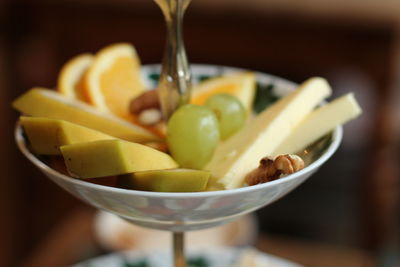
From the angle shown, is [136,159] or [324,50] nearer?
[136,159]

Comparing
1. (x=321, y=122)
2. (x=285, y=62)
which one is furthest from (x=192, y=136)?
(x=285, y=62)

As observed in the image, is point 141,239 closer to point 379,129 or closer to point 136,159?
point 136,159

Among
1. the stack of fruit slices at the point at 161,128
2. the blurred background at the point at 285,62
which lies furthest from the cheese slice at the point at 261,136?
the blurred background at the point at 285,62

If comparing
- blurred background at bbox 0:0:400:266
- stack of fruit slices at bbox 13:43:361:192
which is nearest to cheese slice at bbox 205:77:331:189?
stack of fruit slices at bbox 13:43:361:192

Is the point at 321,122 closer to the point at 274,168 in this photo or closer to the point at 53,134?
the point at 274,168

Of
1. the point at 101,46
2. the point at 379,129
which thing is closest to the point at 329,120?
the point at 379,129

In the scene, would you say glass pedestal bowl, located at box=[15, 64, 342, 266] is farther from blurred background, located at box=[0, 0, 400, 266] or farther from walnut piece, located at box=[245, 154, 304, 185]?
blurred background, located at box=[0, 0, 400, 266]

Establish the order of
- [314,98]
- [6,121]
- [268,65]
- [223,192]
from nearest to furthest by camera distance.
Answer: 1. [223,192]
2. [314,98]
3. [268,65]
4. [6,121]

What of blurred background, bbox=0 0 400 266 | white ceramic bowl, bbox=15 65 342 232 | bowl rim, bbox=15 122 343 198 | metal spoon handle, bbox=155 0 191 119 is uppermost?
metal spoon handle, bbox=155 0 191 119

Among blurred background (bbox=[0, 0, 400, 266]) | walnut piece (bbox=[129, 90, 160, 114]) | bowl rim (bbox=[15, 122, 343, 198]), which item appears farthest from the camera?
blurred background (bbox=[0, 0, 400, 266])
